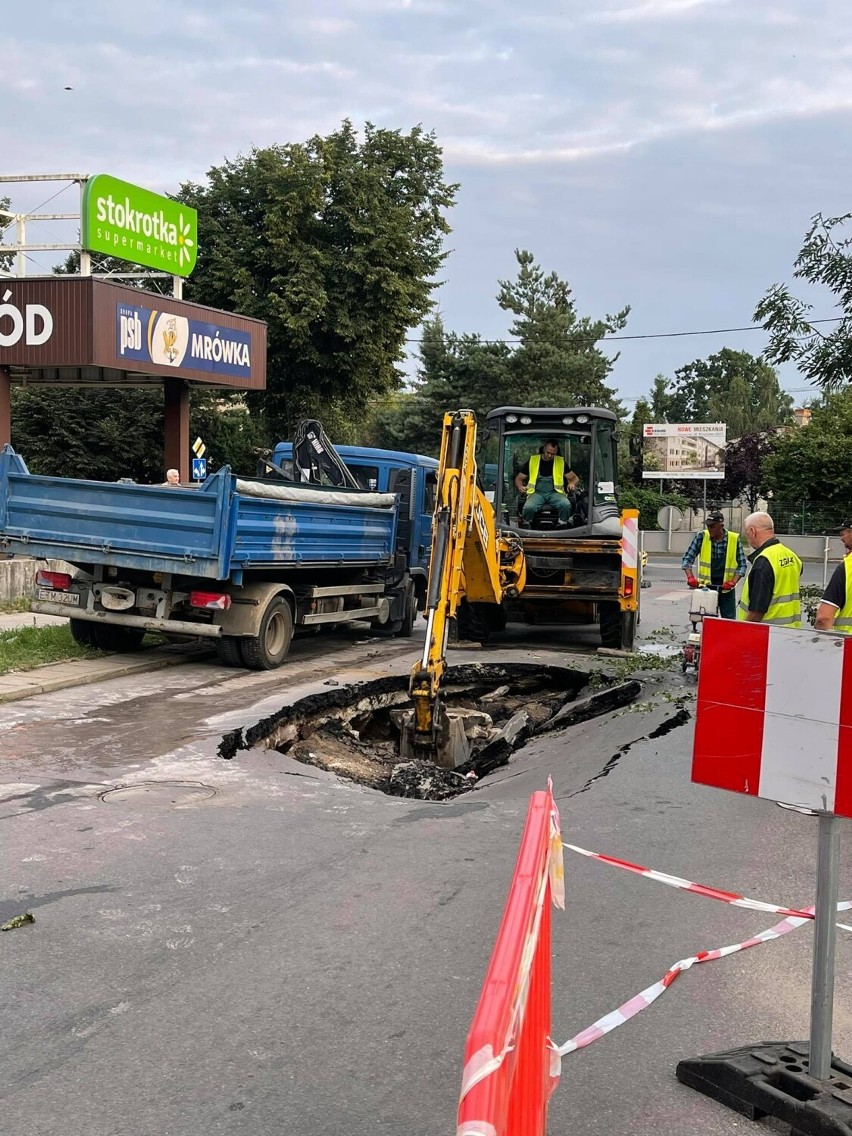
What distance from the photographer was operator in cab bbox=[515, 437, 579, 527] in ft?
47.5

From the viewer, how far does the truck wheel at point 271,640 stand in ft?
39.0

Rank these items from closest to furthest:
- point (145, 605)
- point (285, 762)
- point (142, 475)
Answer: point (285, 762) < point (145, 605) < point (142, 475)

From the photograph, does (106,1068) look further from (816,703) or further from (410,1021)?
(816,703)

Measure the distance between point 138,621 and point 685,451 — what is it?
47.3 m

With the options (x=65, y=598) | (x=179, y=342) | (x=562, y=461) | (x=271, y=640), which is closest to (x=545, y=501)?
(x=562, y=461)

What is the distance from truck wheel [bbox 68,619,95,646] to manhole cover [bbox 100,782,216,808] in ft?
18.8

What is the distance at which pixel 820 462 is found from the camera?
4300cm

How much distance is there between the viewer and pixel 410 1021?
383cm

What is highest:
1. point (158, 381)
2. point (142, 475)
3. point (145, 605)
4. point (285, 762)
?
point (158, 381)

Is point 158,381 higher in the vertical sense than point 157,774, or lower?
higher

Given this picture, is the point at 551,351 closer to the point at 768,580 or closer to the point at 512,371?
the point at 512,371

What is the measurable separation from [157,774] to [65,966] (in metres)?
3.25

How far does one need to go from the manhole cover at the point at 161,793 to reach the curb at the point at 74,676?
340cm

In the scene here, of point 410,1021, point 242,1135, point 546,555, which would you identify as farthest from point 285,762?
point 546,555
